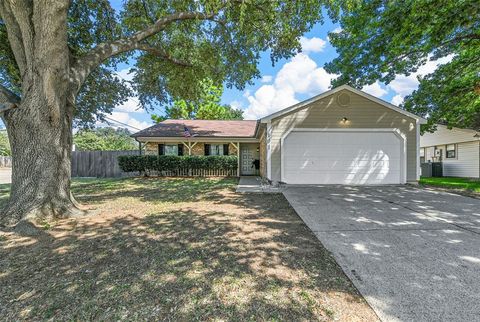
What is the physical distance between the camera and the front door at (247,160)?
15.5 meters

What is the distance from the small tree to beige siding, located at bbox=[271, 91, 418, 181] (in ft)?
8.28

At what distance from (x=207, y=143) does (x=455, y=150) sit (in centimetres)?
1732

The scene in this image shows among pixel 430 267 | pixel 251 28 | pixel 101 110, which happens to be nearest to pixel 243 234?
pixel 430 267

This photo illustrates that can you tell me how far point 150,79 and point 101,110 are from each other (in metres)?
3.42

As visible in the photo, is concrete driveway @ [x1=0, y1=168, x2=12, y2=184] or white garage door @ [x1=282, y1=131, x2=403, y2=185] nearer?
white garage door @ [x1=282, y1=131, x2=403, y2=185]

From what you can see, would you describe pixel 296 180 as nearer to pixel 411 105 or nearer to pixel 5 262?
pixel 411 105

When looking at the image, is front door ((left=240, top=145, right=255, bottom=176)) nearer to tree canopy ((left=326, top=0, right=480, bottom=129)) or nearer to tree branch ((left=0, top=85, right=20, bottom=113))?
tree canopy ((left=326, top=0, right=480, bottom=129))

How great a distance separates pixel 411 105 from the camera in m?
10.6

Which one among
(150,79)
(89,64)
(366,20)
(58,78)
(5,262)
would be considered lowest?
(5,262)

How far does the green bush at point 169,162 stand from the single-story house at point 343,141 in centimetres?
552

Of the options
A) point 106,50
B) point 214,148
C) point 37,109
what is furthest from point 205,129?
point 37,109

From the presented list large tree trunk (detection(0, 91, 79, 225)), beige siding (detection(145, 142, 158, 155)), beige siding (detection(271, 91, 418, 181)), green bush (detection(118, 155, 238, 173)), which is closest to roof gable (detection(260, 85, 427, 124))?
beige siding (detection(271, 91, 418, 181))

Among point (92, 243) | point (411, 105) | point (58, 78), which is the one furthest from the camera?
point (411, 105)

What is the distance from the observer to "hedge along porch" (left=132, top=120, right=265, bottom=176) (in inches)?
567
